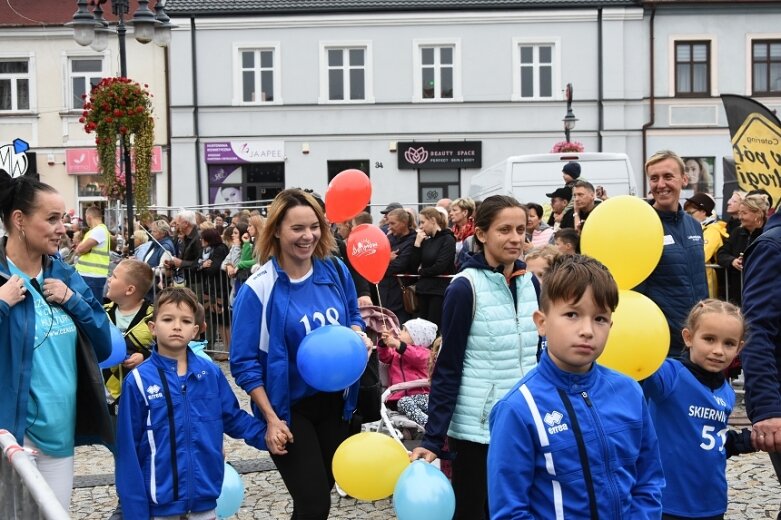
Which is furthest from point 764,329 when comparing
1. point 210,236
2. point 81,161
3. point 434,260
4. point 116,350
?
point 81,161

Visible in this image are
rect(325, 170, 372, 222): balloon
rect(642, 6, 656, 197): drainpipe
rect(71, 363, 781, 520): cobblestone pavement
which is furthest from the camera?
rect(642, 6, 656, 197): drainpipe

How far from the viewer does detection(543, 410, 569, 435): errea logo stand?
9.19 ft

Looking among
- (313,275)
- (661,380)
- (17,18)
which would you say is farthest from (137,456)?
(17,18)

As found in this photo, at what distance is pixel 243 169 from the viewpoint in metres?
29.8

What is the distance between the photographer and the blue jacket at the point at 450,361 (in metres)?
4.12

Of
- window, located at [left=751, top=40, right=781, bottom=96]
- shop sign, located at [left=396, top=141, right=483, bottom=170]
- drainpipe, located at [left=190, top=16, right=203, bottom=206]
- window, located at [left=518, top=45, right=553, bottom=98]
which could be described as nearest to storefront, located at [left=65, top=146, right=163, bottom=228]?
drainpipe, located at [left=190, top=16, right=203, bottom=206]

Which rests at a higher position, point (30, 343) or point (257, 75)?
point (257, 75)

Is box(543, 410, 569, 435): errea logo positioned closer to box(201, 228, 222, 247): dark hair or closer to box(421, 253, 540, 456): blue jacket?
box(421, 253, 540, 456): blue jacket

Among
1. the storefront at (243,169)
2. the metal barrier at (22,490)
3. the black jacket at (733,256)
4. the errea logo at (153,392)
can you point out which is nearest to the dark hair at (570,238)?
the black jacket at (733,256)

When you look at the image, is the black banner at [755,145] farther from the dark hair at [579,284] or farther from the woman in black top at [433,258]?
the dark hair at [579,284]

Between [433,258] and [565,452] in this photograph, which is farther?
[433,258]

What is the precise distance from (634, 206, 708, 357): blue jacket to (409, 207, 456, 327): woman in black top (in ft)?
19.4

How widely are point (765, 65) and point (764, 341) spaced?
28.7 meters

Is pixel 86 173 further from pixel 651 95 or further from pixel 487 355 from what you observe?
pixel 487 355
